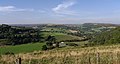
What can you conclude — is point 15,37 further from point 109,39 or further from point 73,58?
point 73,58

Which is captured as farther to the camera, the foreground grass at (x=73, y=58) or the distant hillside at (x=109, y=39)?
the distant hillside at (x=109, y=39)

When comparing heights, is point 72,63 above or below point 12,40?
above

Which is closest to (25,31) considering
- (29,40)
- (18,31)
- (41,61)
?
(18,31)

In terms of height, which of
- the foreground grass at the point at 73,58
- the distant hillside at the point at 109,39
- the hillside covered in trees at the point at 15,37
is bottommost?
the hillside covered in trees at the point at 15,37

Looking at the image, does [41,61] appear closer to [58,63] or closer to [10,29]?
[58,63]

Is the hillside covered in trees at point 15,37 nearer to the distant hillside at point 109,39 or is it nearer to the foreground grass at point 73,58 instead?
the distant hillside at point 109,39

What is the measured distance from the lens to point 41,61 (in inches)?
602

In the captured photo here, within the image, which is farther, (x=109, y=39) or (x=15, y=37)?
(x=15, y=37)

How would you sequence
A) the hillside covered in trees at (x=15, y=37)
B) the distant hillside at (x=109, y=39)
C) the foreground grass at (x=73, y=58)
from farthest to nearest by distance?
the hillside covered in trees at (x=15, y=37) < the distant hillside at (x=109, y=39) < the foreground grass at (x=73, y=58)

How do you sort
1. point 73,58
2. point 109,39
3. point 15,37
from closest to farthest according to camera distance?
point 73,58 < point 109,39 < point 15,37

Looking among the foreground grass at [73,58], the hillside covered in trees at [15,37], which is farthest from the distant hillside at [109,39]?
the foreground grass at [73,58]

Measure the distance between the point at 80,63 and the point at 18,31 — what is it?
90.1 meters

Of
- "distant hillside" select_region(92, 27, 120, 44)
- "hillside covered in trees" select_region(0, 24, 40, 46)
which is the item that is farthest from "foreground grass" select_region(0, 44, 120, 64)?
"hillside covered in trees" select_region(0, 24, 40, 46)

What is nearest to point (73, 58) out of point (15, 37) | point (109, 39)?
point (109, 39)
